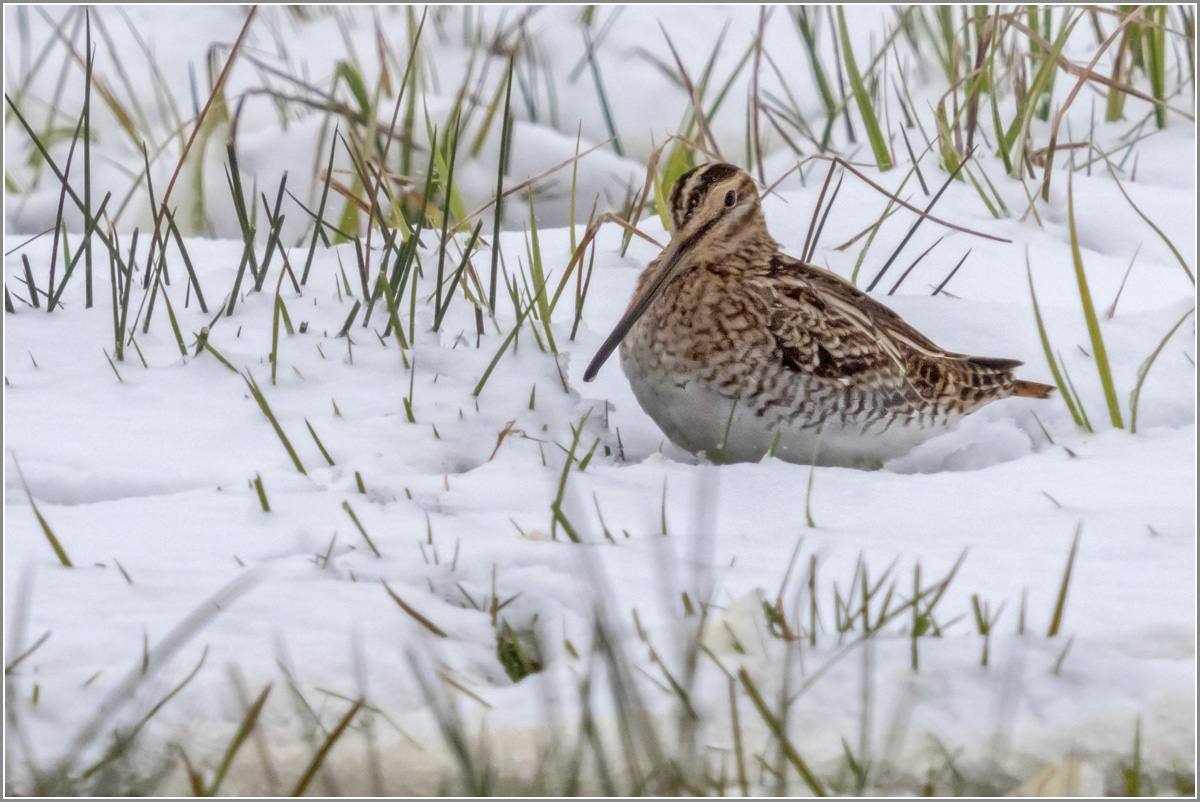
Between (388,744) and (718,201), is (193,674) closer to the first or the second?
(388,744)

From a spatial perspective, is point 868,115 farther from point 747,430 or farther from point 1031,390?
point 747,430

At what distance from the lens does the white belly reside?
7.47 feet

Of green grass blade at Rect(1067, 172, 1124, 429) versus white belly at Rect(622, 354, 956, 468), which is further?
white belly at Rect(622, 354, 956, 468)

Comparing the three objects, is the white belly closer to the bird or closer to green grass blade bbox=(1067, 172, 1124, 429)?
the bird

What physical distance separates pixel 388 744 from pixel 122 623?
423 mm

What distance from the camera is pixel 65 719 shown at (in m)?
1.26

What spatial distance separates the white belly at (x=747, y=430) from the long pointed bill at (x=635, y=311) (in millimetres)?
94

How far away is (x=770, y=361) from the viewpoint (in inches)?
90.3

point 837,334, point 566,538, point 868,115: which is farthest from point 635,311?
point 868,115

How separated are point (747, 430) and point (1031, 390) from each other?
0.76 metres

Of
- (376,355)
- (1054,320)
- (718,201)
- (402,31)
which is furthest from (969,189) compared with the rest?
(402,31)

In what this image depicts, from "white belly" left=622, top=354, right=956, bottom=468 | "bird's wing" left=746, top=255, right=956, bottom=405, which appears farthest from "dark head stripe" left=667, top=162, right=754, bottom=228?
"white belly" left=622, top=354, right=956, bottom=468

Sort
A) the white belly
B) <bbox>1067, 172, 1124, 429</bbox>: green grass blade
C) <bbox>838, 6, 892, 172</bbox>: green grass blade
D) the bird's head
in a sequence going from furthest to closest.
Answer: <bbox>838, 6, 892, 172</bbox>: green grass blade → the bird's head → the white belly → <bbox>1067, 172, 1124, 429</bbox>: green grass blade

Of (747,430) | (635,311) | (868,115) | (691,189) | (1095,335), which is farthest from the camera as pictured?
(868,115)
